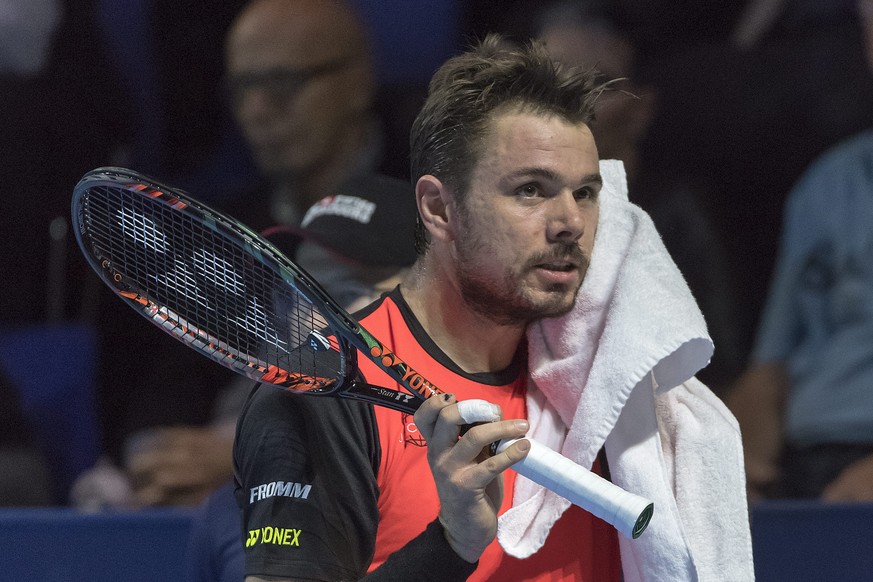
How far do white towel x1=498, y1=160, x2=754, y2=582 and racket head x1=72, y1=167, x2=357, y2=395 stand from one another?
278 mm

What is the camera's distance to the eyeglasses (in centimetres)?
301

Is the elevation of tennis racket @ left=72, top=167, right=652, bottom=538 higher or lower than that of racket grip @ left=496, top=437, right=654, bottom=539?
higher

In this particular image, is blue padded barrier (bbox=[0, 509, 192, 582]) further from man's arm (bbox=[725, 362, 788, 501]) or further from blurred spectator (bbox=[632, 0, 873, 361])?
blurred spectator (bbox=[632, 0, 873, 361])

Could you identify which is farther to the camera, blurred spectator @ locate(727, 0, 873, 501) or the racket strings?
blurred spectator @ locate(727, 0, 873, 501)

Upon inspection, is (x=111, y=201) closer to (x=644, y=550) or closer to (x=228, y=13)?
(x=644, y=550)

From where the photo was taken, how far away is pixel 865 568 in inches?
88.3

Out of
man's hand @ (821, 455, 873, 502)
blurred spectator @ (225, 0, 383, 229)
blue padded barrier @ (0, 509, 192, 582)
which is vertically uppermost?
blurred spectator @ (225, 0, 383, 229)

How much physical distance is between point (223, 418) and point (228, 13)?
109 centimetres

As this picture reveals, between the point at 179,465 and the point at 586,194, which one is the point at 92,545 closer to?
the point at 179,465

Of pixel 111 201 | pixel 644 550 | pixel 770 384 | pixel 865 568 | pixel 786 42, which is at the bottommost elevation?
pixel 865 568

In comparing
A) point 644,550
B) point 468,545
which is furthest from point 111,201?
point 644,550

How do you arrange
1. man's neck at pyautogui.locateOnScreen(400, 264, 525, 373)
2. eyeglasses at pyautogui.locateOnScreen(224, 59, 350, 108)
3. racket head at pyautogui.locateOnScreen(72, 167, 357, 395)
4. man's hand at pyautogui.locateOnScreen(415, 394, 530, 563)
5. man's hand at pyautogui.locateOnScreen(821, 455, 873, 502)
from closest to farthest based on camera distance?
1. man's hand at pyautogui.locateOnScreen(415, 394, 530, 563)
2. racket head at pyautogui.locateOnScreen(72, 167, 357, 395)
3. man's neck at pyautogui.locateOnScreen(400, 264, 525, 373)
4. man's hand at pyautogui.locateOnScreen(821, 455, 873, 502)
5. eyeglasses at pyautogui.locateOnScreen(224, 59, 350, 108)

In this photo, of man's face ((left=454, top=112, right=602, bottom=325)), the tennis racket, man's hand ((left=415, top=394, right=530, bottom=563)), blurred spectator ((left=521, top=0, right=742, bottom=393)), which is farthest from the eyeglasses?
man's hand ((left=415, top=394, right=530, bottom=563))

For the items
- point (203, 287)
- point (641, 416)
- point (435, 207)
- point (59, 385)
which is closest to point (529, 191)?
point (435, 207)
